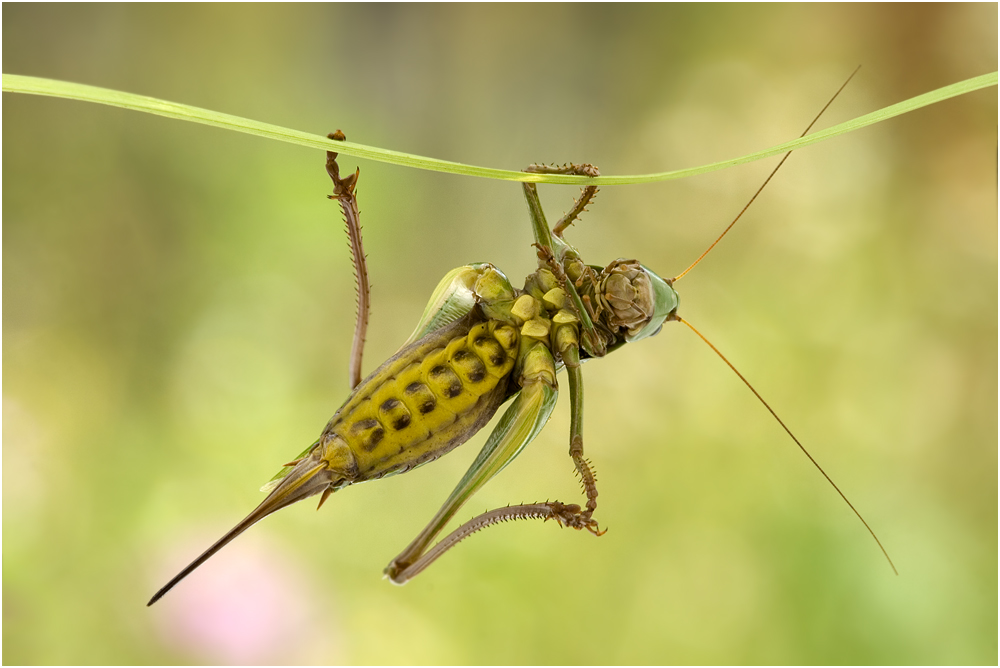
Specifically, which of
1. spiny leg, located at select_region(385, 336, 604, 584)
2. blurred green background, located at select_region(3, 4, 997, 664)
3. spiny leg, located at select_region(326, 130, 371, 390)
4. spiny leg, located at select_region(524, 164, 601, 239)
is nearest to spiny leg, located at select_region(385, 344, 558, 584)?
spiny leg, located at select_region(385, 336, 604, 584)

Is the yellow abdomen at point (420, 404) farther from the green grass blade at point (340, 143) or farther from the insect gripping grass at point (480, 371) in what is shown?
the green grass blade at point (340, 143)

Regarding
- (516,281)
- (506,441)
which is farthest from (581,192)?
(516,281)

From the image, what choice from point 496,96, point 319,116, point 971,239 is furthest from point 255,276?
point 971,239

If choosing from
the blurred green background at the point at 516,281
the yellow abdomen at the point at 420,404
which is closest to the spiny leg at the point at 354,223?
the yellow abdomen at the point at 420,404

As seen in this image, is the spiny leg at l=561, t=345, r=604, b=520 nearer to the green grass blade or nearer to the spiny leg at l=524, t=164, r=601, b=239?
the spiny leg at l=524, t=164, r=601, b=239

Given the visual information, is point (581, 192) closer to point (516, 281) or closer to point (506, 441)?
point (506, 441)
